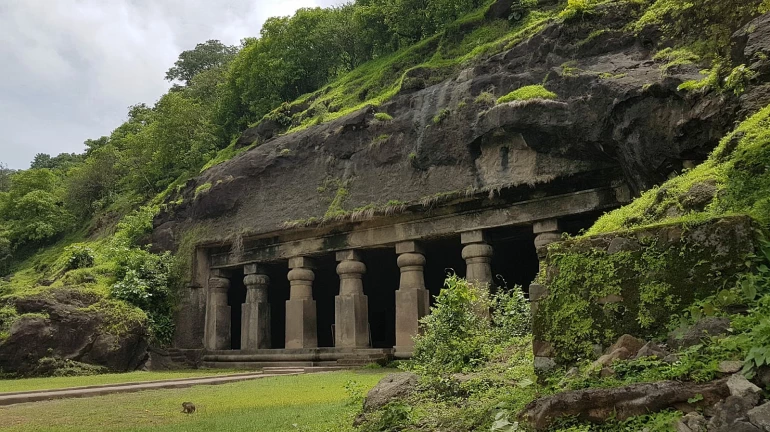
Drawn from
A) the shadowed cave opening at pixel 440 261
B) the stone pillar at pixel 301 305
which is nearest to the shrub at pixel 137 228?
the stone pillar at pixel 301 305

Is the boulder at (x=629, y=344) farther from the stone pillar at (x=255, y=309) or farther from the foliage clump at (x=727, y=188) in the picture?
the stone pillar at (x=255, y=309)

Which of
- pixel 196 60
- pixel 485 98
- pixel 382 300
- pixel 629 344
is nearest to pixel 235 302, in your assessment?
pixel 382 300

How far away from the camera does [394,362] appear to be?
14781 millimetres

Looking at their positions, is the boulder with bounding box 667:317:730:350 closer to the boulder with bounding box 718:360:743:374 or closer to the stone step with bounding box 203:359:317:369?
the boulder with bounding box 718:360:743:374

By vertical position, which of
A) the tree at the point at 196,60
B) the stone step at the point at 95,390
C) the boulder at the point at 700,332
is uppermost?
the tree at the point at 196,60

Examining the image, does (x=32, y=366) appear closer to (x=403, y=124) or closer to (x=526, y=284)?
(x=403, y=124)

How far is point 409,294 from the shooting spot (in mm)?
15680

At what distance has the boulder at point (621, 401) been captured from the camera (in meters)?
3.82

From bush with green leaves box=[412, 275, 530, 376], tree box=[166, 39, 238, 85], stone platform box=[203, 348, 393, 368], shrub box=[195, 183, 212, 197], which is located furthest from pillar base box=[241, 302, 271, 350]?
tree box=[166, 39, 238, 85]

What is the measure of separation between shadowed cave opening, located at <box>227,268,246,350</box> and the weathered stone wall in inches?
651

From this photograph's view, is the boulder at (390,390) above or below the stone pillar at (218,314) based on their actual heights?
below

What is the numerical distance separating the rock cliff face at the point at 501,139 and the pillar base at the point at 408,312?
89.0 inches

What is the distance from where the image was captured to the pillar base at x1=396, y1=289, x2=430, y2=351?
15.3 m

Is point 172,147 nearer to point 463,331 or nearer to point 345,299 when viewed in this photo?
point 345,299
